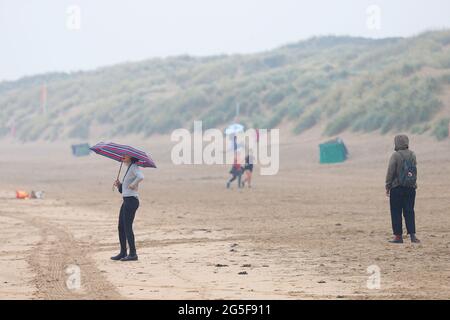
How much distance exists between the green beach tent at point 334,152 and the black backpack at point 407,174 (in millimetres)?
23313

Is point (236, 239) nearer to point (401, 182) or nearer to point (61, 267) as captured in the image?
point (401, 182)

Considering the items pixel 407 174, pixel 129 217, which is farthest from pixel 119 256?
pixel 407 174

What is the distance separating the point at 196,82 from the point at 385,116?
152 ft

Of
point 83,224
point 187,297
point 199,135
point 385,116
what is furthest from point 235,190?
point 199,135

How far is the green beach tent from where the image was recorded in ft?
128

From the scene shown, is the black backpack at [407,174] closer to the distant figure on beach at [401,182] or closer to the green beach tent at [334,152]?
the distant figure on beach at [401,182]

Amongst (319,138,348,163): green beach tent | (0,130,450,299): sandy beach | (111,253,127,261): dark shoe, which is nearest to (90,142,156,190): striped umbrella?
(111,253,127,261): dark shoe

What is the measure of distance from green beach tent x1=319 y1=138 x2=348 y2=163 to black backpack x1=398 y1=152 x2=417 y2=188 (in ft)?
76.5

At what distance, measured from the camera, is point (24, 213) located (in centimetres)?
2286

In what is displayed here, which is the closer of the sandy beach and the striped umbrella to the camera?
the sandy beach

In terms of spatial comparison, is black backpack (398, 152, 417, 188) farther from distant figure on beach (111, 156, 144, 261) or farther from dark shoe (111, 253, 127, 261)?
dark shoe (111, 253, 127, 261)

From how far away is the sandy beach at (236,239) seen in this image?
11445 millimetres

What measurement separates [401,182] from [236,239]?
3.16 meters
